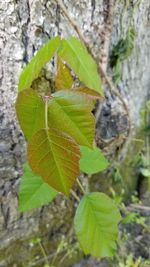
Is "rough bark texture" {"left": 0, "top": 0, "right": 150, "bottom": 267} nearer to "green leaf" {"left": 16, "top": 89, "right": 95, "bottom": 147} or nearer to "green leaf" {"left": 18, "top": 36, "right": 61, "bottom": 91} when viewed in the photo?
"green leaf" {"left": 18, "top": 36, "right": 61, "bottom": 91}

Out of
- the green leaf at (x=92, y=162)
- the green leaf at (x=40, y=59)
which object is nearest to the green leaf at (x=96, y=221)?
the green leaf at (x=92, y=162)

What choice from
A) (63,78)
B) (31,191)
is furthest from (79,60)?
(31,191)

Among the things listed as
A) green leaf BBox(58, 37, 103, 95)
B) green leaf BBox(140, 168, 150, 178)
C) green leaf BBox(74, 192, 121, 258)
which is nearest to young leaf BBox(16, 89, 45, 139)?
green leaf BBox(58, 37, 103, 95)

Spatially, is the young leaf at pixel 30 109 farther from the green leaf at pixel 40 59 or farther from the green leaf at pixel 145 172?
the green leaf at pixel 145 172

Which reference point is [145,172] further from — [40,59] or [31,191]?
[40,59]

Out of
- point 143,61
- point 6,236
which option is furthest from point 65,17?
point 6,236

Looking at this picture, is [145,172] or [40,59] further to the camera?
[145,172]
